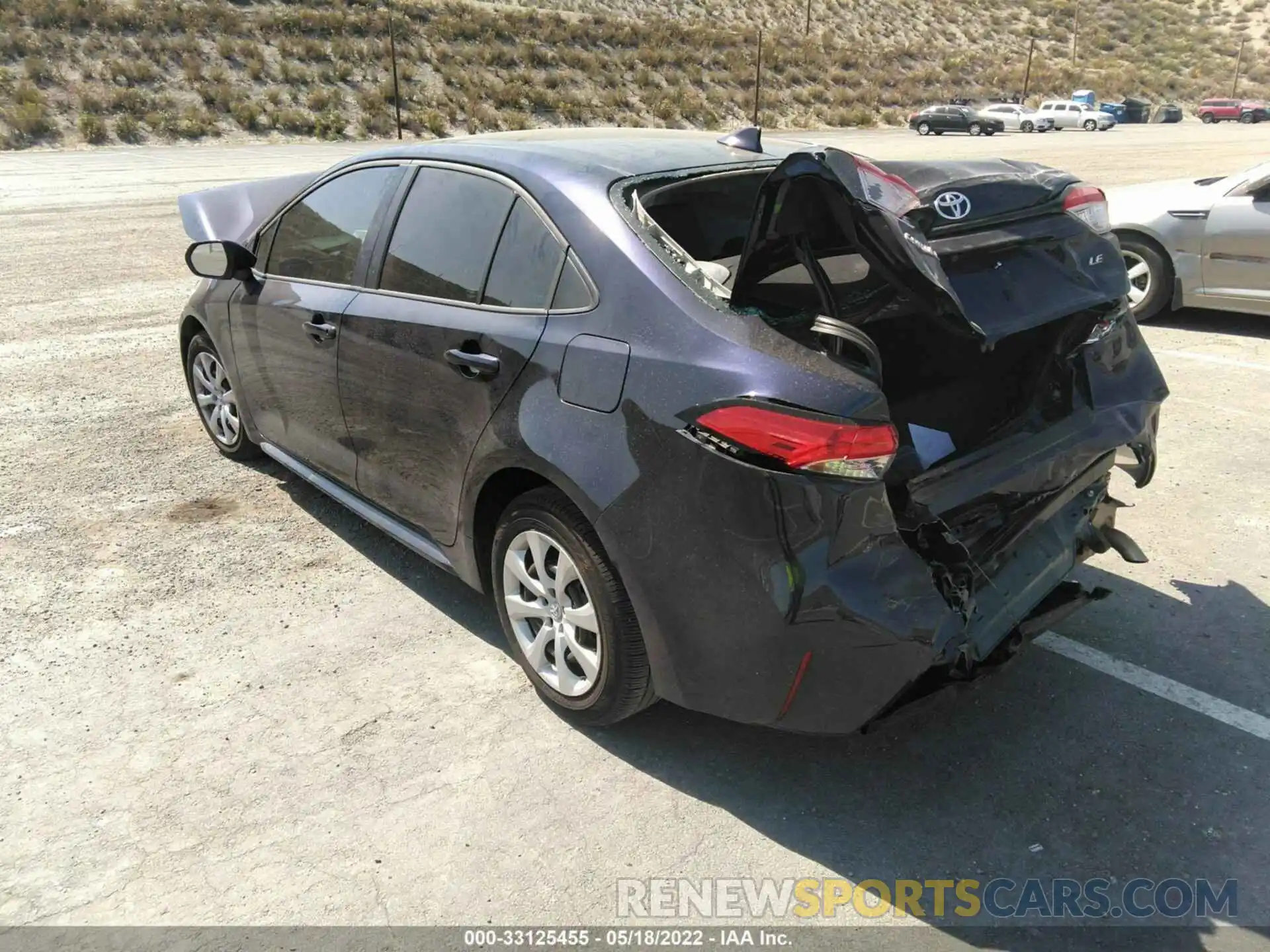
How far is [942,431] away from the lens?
3.21 m

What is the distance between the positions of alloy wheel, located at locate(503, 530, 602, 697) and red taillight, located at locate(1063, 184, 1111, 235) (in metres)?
2.09

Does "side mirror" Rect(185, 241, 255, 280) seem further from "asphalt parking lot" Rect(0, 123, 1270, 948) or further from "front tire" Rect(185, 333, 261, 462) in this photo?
"asphalt parking lot" Rect(0, 123, 1270, 948)

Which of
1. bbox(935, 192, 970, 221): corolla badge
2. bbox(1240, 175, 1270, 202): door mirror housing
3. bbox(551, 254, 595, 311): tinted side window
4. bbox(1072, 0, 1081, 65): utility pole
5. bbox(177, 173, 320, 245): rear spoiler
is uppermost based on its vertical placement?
bbox(1072, 0, 1081, 65): utility pole

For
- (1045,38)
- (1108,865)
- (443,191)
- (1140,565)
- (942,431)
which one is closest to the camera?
(1108,865)

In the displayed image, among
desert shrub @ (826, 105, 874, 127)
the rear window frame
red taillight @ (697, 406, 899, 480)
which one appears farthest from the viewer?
desert shrub @ (826, 105, 874, 127)

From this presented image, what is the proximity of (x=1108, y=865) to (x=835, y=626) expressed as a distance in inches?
40.1

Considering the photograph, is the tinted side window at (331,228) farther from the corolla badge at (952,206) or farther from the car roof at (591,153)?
the corolla badge at (952,206)

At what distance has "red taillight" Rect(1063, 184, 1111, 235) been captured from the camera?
342cm

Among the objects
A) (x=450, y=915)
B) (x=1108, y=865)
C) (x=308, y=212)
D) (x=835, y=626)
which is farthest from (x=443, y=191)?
(x=1108, y=865)

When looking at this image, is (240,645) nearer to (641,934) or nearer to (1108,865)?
(641,934)

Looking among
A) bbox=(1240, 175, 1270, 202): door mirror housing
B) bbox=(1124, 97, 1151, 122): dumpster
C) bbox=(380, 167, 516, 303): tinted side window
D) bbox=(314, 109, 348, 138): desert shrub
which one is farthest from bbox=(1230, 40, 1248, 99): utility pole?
bbox=(380, 167, 516, 303): tinted side window

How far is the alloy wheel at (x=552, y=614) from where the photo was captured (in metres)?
3.01

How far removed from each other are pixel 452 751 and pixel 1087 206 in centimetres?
285

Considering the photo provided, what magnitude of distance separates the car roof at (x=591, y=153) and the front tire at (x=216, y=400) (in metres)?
1.59
